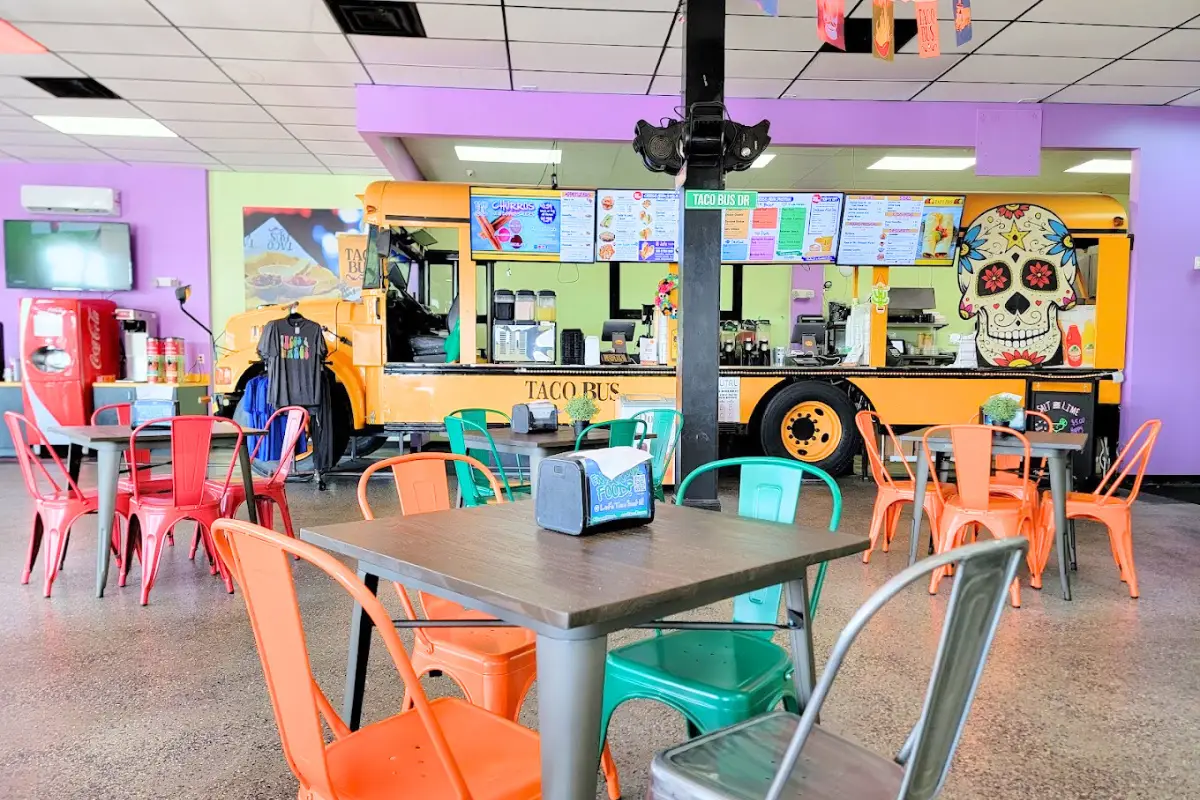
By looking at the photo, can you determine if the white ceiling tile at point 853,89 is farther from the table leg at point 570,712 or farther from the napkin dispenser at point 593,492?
the table leg at point 570,712

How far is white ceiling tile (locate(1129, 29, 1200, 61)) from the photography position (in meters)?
5.28

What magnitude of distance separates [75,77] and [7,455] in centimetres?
443

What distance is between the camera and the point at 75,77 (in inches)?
242

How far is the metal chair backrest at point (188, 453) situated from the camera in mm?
3332

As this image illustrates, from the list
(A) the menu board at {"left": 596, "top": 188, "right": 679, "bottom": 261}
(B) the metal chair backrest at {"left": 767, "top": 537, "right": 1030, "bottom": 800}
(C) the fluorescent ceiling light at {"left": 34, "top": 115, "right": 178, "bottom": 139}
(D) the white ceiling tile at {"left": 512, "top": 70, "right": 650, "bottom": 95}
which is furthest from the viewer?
(C) the fluorescent ceiling light at {"left": 34, "top": 115, "right": 178, "bottom": 139}

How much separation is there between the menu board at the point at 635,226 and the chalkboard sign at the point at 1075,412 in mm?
3374

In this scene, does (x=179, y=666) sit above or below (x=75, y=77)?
below

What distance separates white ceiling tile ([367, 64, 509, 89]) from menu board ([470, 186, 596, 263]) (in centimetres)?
85

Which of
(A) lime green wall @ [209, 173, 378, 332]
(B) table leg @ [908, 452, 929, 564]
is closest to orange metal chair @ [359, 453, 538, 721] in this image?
(B) table leg @ [908, 452, 929, 564]

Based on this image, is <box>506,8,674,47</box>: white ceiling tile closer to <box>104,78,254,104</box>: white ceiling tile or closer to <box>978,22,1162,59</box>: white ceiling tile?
<box>978,22,1162,59</box>: white ceiling tile

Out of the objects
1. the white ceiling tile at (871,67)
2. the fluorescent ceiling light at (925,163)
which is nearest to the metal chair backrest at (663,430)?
the white ceiling tile at (871,67)

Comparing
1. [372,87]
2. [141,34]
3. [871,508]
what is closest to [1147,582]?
[871,508]

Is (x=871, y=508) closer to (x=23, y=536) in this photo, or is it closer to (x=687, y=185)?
(x=687, y=185)

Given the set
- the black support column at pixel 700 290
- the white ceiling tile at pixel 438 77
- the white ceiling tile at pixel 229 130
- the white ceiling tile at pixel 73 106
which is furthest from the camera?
the white ceiling tile at pixel 229 130
